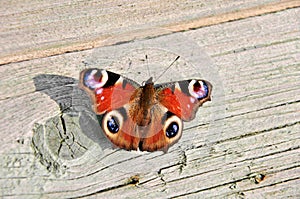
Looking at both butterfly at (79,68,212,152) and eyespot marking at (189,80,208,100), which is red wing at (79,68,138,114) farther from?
eyespot marking at (189,80,208,100)

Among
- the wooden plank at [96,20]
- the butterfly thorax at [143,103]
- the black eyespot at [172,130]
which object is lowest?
the black eyespot at [172,130]

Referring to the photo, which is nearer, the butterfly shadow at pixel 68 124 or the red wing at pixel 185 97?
the butterfly shadow at pixel 68 124

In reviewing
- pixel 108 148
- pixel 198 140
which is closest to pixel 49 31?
Result: pixel 108 148

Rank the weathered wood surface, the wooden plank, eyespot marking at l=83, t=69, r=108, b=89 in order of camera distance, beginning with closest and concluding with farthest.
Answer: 1. the weathered wood surface
2. eyespot marking at l=83, t=69, r=108, b=89
3. the wooden plank

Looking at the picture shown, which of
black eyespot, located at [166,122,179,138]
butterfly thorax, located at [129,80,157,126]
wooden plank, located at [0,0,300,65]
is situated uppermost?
wooden plank, located at [0,0,300,65]

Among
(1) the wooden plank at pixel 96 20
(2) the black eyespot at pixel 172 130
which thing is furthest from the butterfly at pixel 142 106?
(1) the wooden plank at pixel 96 20

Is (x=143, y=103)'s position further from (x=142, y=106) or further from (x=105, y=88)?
(x=105, y=88)

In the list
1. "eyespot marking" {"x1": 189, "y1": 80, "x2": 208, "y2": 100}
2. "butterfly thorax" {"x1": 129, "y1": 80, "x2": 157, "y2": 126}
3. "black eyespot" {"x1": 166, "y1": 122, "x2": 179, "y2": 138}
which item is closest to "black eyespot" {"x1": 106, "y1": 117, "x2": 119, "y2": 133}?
"butterfly thorax" {"x1": 129, "y1": 80, "x2": 157, "y2": 126}

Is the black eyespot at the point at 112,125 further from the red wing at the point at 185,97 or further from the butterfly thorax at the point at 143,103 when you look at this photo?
the red wing at the point at 185,97
